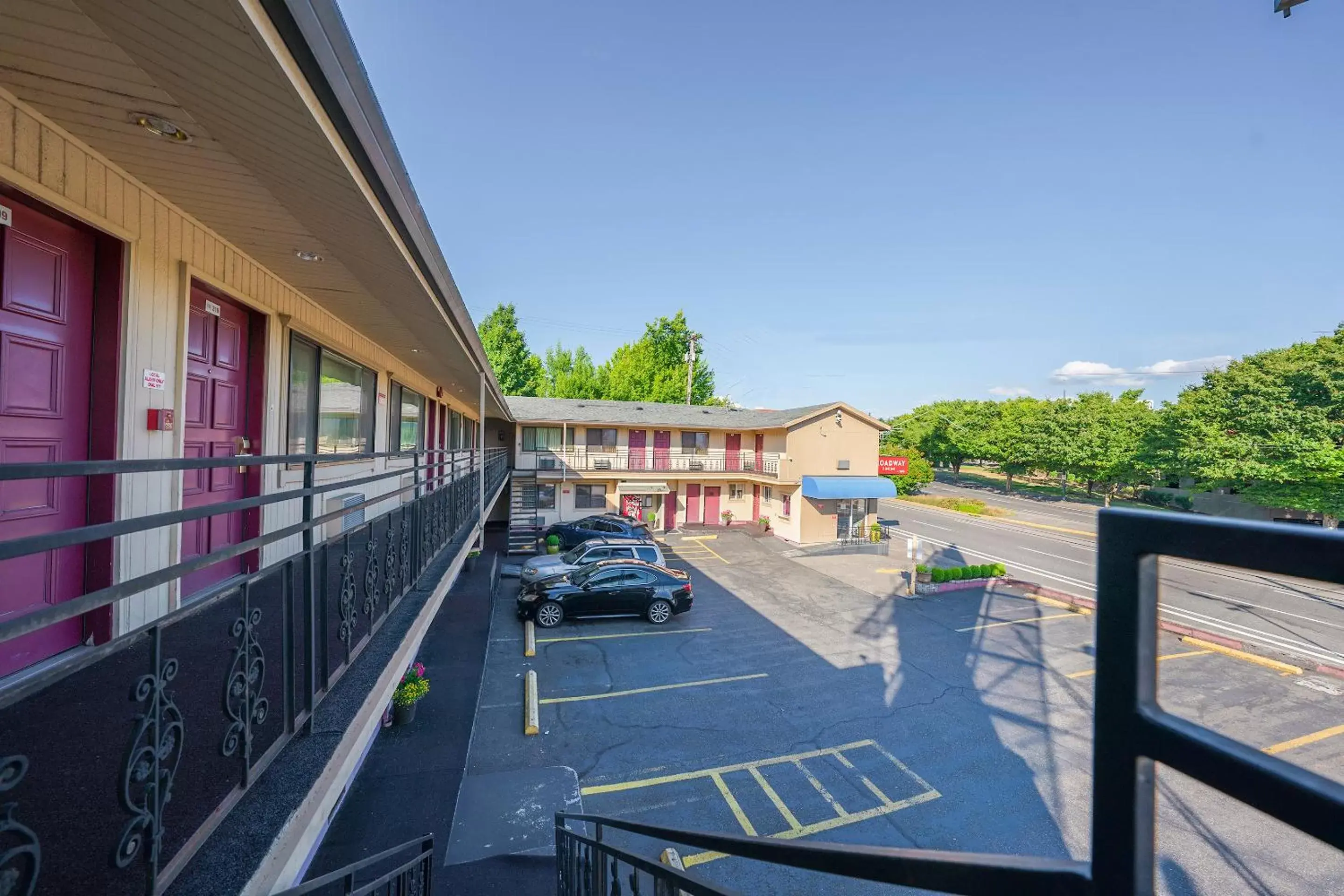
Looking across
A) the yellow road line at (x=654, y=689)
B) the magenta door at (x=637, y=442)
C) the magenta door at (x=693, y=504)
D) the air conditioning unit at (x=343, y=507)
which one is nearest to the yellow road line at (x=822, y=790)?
the yellow road line at (x=654, y=689)

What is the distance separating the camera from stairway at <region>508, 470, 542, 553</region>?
72.6ft

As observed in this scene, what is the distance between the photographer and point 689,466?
92.3 feet

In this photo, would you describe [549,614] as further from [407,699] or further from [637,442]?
[637,442]

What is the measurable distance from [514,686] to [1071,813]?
29.0ft

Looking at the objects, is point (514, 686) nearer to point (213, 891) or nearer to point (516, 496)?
point (213, 891)

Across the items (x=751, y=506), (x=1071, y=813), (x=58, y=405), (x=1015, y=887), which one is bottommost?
(x=1071, y=813)

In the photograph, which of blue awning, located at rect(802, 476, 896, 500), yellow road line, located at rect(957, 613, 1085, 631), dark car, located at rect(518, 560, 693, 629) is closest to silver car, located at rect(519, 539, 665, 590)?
dark car, located at rect(518, 560, 693, 629)

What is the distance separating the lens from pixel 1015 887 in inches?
42.1

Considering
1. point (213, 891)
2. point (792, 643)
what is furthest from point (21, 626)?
point (792, 643)

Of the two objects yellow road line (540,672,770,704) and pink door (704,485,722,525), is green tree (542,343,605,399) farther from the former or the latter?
yellow road line (540,672,770,704)

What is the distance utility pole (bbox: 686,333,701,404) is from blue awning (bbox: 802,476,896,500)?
53.8 feet

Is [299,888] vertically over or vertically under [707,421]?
under

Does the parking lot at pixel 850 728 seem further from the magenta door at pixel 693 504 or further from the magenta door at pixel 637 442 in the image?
the magenta door at pixel 693 504

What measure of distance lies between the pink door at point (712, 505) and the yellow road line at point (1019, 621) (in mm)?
15414
